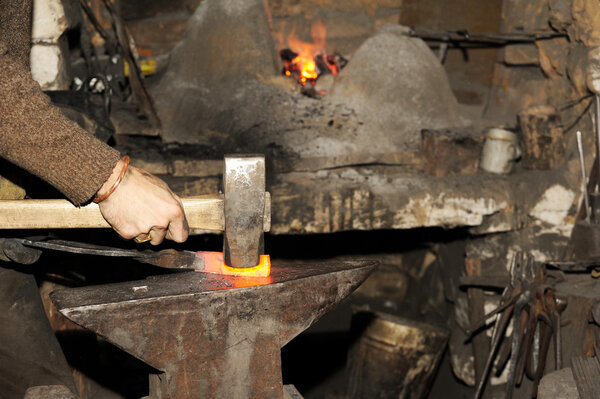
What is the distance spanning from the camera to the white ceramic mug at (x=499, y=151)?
3.10m

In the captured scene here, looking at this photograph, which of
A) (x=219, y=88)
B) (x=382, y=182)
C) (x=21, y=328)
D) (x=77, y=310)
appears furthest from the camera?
(x=219, y=88)

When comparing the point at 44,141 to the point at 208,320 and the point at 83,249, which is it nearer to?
the point at 83,249

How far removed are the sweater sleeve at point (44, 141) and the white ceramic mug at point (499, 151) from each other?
87.8 inches

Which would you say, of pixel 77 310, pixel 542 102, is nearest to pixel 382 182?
pixel 542 102

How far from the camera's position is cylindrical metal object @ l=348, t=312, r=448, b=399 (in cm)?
337

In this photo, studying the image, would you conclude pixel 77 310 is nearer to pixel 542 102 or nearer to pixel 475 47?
pixel 542 102

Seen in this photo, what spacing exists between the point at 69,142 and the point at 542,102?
2873mm

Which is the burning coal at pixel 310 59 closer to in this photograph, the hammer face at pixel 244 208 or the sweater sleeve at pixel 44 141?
the hammer face at pixel 244 208

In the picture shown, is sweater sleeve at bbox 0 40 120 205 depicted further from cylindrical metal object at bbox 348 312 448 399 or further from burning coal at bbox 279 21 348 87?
burning coal at bbox 279 21 348 87

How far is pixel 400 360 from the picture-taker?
340cm

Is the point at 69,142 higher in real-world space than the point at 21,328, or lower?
higher

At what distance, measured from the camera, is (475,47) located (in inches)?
154

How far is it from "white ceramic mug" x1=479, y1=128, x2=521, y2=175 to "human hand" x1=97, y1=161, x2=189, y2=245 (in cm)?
209

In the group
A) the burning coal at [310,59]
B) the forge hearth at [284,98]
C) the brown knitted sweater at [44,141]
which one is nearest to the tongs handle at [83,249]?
the brown knitted sweater at [44,141]
